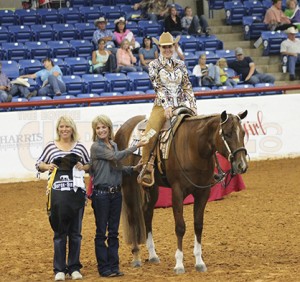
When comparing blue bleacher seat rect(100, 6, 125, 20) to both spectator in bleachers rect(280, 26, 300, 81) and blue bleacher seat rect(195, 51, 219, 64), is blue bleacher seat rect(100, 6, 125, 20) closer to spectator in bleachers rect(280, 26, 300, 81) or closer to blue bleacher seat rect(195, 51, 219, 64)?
blue bleacher seat rect(195, 51, 219, 64)

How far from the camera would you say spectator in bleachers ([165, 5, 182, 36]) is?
23922 mm

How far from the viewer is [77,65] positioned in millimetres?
21312

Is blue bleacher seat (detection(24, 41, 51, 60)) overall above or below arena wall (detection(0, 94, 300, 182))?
above

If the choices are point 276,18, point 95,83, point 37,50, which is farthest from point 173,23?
point 95,83

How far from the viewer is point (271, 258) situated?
10.2 metres

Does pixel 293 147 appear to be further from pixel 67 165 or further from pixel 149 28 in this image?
pixel 67 165

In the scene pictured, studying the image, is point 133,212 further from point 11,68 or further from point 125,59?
point 125,59

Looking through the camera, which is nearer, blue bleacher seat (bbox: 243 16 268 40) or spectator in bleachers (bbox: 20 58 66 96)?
spectator in bleachers (bbox: 20 58 66 96)

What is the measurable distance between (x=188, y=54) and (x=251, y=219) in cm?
1055

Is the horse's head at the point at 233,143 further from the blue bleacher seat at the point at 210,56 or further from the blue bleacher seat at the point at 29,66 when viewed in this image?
the blue bleacher seat at the point at 210,56

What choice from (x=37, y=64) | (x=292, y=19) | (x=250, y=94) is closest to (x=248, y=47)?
(x=292, y=19)

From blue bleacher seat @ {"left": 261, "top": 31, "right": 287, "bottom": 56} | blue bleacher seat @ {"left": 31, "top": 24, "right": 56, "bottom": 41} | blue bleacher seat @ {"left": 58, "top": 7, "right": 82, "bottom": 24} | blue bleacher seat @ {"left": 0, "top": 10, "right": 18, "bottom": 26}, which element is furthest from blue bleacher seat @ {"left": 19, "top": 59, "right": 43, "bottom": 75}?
blue bleacher seat @ {"left": 261, "top": 31, "right": 287, "bottom": 56}

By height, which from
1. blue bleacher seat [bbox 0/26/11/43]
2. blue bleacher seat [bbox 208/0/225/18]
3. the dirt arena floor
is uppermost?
blue bleacher seat [bbox 208/0/225/18]

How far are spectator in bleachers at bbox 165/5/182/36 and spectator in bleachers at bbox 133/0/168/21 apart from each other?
0.76 meters
